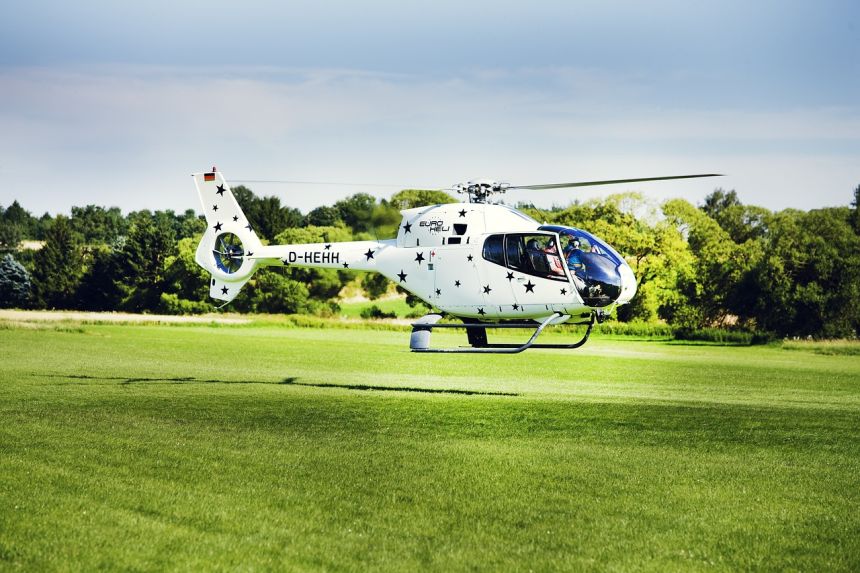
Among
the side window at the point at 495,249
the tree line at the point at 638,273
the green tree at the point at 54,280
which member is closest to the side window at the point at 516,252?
the side window at the point at 495,249

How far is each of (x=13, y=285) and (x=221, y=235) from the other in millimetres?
52842

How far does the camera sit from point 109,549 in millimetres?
9945

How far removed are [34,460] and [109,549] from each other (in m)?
5.19

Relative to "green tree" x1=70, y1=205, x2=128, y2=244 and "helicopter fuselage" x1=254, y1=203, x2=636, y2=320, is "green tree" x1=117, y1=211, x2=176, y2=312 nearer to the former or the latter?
"green tree" x1=70, y1=205, x2=128, y2=244

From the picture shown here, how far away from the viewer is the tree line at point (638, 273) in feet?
185

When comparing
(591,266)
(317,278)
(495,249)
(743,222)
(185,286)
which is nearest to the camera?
(591,266)

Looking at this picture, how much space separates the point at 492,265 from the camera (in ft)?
70.4

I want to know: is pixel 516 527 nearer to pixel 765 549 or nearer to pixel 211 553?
pixel 765 549

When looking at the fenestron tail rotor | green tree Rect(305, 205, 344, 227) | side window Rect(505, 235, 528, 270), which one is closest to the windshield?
side window Rect(505, 235, 528, 270)

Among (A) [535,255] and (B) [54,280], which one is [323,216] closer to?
(B) [54,280]

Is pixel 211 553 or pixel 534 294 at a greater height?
pixel 534 294

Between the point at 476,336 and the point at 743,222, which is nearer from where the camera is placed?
the point at 476,336

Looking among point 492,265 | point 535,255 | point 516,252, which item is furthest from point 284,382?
point 535,255

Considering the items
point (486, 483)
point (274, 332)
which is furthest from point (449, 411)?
point (274, 332)
